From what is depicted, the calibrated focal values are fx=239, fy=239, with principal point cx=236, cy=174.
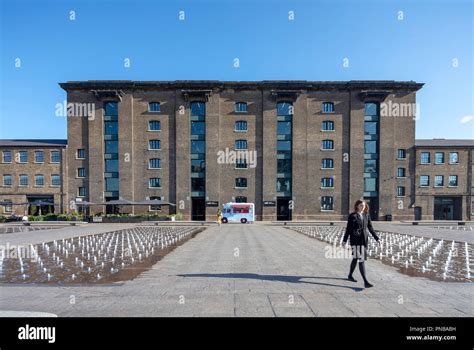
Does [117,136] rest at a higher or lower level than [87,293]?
higher

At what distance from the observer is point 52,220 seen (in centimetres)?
3378

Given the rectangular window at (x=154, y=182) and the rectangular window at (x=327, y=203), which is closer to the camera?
the rectangular window at (x=327, y=203)

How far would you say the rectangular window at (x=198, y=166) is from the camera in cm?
3834

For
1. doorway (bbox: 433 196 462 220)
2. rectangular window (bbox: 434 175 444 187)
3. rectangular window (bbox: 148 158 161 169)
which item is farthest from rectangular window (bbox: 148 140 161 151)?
doorway (bbox: 433 196 462 220)

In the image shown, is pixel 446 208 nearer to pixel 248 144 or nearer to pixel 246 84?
pixel 248 144

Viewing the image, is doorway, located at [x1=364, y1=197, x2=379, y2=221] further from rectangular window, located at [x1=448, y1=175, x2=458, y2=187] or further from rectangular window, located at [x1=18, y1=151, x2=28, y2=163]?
rectangular window, located at [x1=18, y1=151, x2=28, y2=163]

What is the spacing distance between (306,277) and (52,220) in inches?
1528

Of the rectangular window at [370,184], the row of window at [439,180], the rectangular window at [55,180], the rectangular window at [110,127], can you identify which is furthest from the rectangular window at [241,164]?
the rectangular window at [55,180]

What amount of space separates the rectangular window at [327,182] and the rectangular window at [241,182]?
12359 millimetres

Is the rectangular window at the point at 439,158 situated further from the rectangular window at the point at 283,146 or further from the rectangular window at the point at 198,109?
the rectangular window at the point at 198,109

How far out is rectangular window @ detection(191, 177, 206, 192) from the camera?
38338 millimetres

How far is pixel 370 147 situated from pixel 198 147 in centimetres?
2745
